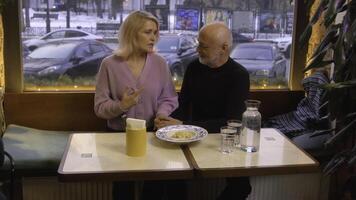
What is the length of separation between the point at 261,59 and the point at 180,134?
1485 millimetres

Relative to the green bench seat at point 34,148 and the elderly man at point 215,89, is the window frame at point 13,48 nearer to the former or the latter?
the green bench seat at point 34,148

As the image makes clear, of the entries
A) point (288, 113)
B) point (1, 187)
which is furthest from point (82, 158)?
point (288, 113)

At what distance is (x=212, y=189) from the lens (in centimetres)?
282

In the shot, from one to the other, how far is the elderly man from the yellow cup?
0.42 metres

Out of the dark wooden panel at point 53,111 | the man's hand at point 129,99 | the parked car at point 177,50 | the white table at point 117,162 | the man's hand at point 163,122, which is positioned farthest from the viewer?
the parked car at point 177,50

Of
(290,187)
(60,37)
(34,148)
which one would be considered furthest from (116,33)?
(290,187)

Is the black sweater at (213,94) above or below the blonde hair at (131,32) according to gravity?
below

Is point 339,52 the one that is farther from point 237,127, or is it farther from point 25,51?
point 25,51

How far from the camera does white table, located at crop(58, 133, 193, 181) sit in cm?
168

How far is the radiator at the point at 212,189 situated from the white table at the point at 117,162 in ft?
2.19

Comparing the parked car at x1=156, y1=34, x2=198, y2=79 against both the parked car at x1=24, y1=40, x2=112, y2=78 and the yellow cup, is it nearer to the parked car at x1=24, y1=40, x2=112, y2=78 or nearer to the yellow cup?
the parked car at x1=24, y1=40, x2=112, y2=78

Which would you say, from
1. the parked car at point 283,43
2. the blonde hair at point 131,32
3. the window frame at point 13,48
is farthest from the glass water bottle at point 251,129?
the parked car at point 283,43

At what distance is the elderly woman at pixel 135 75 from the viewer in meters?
2.33

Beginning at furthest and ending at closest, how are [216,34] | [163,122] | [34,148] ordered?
[34,148] < [216,34] < [163,122]
